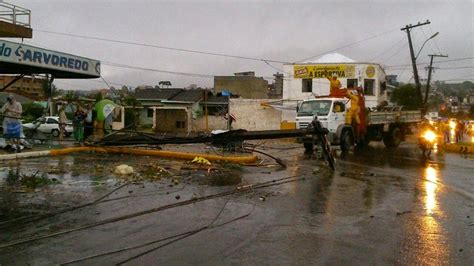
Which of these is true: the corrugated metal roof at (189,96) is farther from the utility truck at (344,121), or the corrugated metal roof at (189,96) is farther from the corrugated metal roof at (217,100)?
the utility truck at (344,121)

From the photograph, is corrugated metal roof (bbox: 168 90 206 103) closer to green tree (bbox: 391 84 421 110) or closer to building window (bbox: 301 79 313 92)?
building window (bbox: 301 79 313 92)

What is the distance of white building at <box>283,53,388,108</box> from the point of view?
46.0 metres

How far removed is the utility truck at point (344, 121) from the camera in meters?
21.6

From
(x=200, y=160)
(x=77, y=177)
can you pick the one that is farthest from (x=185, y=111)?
(x=77, y=177)

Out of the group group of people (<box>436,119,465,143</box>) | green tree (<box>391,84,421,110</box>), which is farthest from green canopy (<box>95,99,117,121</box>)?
green tree (<box>391,84,421,110</box>)

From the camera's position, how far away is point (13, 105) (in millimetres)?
15188

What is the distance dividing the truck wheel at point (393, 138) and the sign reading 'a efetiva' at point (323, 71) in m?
19.4

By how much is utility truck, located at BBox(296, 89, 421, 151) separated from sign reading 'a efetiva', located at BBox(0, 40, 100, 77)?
31.2 ft

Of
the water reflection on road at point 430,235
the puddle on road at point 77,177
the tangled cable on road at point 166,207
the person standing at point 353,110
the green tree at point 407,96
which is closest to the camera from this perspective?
the water reflection on road at point 430,235

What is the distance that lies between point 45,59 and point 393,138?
1949cm

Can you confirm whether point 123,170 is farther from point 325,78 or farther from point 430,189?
point 325,78

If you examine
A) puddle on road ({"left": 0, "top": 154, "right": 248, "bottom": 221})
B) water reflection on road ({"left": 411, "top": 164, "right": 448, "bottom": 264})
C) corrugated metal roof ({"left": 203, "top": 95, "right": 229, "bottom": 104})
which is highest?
corrugated metal roof ({"left": 203, "top": 95, "right": 229, "bottom": 104})

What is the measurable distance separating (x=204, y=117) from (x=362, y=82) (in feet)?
52.7

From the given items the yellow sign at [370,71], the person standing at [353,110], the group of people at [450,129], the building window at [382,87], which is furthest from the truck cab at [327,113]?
the building window at [382,87]
